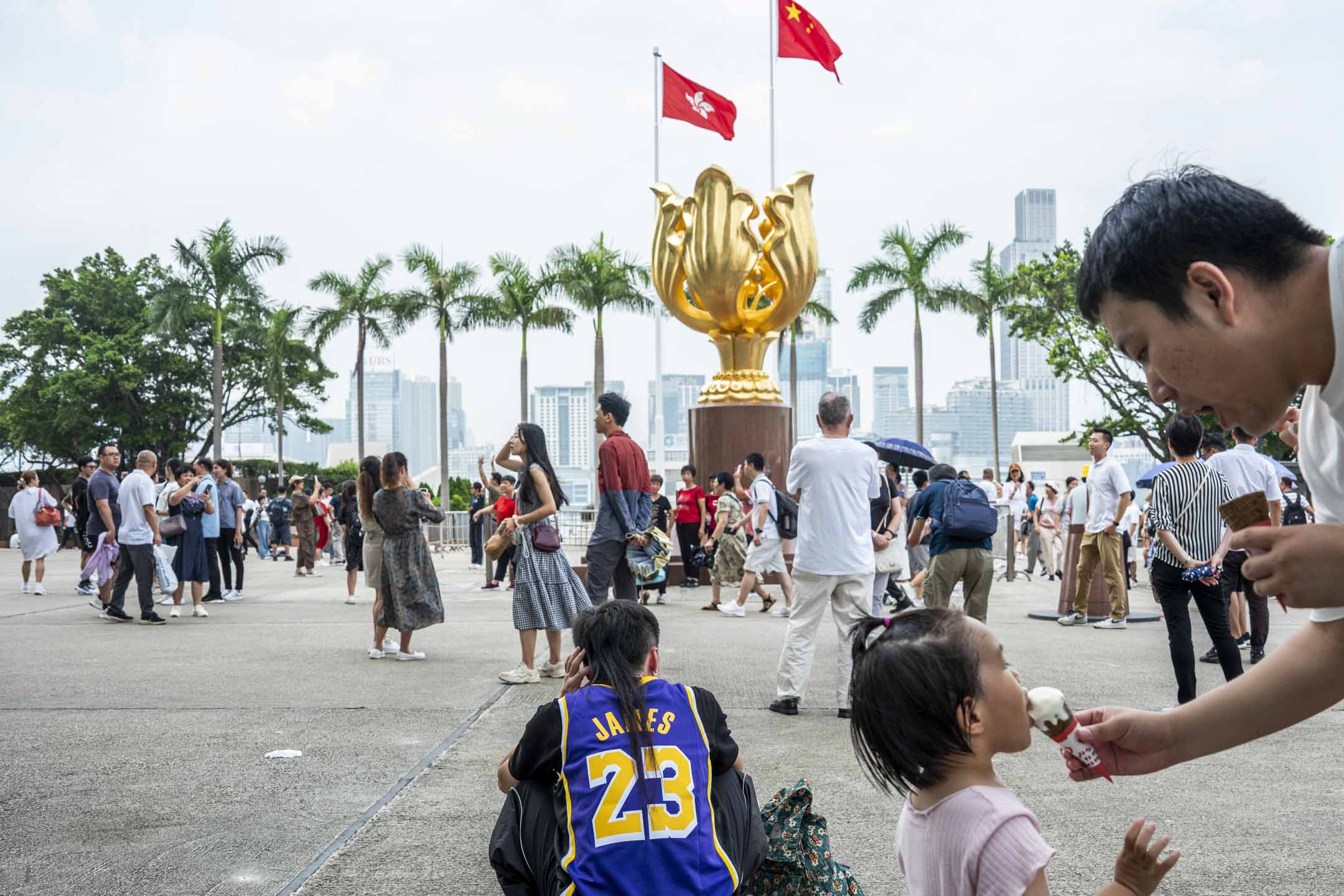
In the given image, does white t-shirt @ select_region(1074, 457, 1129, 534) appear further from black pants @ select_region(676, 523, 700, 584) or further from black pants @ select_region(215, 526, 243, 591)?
black pants @ select_region(215, 526, 243, 591)

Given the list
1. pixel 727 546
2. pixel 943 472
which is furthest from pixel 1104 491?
pixel 727 546

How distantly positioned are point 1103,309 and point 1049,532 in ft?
51.9

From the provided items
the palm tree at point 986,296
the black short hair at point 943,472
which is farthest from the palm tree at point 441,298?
the black short hair at point 943,472

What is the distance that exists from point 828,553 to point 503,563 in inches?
394

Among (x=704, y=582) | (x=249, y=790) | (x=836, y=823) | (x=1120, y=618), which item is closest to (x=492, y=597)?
(x=704, y=582)

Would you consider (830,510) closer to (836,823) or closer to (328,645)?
(836,823)

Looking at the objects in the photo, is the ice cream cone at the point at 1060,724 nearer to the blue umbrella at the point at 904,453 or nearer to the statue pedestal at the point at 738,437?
the blue umbrella at the point at 904,453

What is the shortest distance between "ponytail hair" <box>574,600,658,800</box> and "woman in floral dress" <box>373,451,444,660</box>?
5.51m

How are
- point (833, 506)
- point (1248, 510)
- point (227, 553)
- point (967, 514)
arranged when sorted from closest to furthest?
point (1248, 510)
point (833, 506)
point (967, 514)
point (227, 553)

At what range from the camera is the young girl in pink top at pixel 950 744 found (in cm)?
185

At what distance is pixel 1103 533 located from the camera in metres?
10.1

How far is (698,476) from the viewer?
15773mm

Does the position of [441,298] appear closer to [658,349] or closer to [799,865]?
[658,349]

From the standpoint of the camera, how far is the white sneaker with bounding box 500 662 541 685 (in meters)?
7.36
